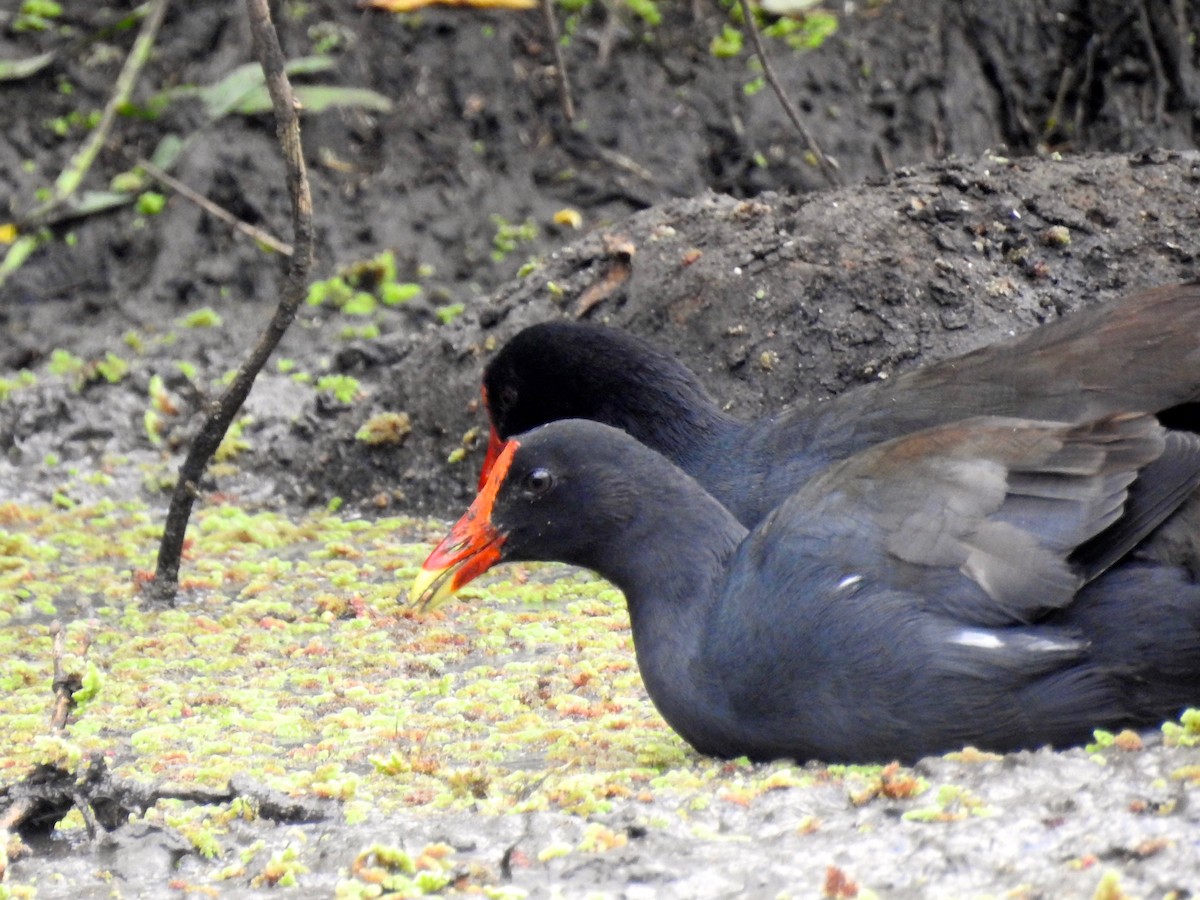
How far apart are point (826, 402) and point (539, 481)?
4.30ft

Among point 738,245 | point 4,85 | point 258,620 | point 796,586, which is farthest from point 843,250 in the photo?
point 4,85

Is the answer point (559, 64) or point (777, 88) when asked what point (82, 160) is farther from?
point (777, 88)

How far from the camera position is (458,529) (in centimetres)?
390

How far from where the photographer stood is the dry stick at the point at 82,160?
302 inches

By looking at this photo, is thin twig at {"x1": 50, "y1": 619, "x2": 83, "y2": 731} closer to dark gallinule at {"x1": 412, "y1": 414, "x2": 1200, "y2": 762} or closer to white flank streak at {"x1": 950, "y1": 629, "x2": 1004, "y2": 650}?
dark gallinule at {"x1": 412, "y1": 414, "x2": 1200, "y2": 762}

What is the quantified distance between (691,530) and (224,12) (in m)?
5.80

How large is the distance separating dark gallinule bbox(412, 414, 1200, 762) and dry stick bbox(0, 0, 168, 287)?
5.03 m

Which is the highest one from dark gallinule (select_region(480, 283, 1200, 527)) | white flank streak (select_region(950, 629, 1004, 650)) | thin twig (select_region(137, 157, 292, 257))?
thin twig (select_region(137, 157, 292, 257))

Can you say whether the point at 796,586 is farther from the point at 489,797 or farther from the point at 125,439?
the point at 125,439

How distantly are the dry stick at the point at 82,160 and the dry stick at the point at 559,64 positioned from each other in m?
1.78

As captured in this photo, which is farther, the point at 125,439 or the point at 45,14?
the point at 45,14

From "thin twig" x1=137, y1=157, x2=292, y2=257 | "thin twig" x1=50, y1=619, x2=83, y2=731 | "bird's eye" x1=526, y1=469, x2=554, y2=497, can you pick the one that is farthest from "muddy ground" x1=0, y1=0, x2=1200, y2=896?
"bird's eye" x1=526, y1=469, x2=554, y2=497

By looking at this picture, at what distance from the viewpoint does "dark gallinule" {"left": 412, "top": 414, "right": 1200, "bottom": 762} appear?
3.21 m

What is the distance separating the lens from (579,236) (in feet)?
26.3
